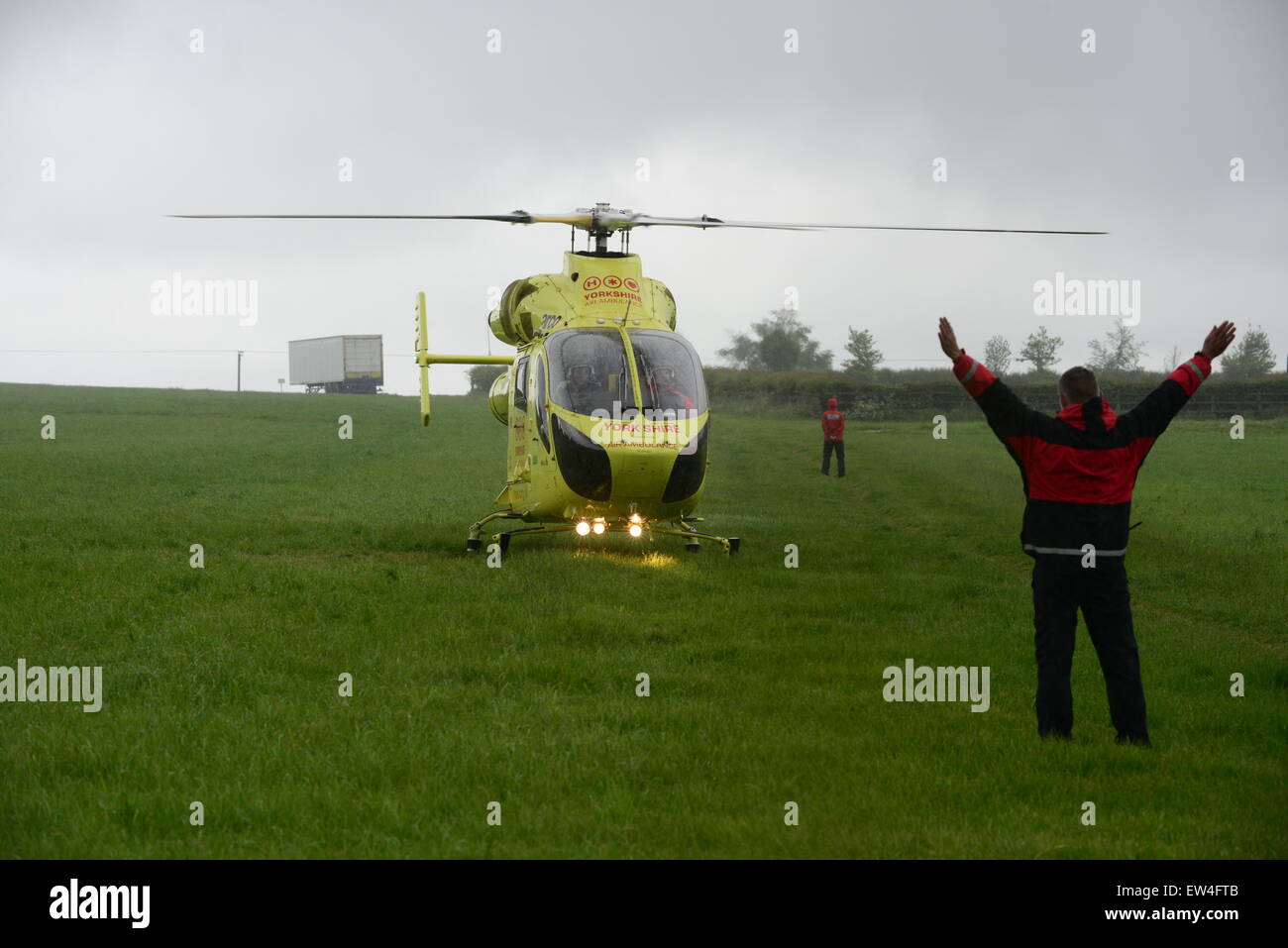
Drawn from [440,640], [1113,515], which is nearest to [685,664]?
[440,640]

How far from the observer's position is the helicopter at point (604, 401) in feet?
51.5

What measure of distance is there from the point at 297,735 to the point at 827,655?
4.81m

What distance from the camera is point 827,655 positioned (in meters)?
10.9

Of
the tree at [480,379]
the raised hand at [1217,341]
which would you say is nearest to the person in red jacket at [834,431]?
the raised hand at [1217,341]

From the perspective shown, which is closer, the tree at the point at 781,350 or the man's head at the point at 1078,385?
the man's head at the point at 1078,385

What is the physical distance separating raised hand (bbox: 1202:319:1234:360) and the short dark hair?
0.76 m

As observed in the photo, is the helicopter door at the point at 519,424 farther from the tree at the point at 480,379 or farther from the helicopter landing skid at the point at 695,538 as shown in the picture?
the tree at the point at 480,379

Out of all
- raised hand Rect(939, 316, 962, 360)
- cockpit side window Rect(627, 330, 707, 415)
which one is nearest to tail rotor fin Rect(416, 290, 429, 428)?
cockpit side window Rect(627, 330, 707, 415)

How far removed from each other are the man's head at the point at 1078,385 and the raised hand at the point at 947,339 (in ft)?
2.46

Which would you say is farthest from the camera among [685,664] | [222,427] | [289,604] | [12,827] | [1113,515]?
[222,427]

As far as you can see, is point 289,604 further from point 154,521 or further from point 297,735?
point 154,521

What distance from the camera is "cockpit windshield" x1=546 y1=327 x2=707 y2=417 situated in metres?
15.8

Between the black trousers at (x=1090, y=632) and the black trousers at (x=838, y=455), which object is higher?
the black trousers at (x=838, y=455)

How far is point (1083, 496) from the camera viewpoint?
7.83 metres
